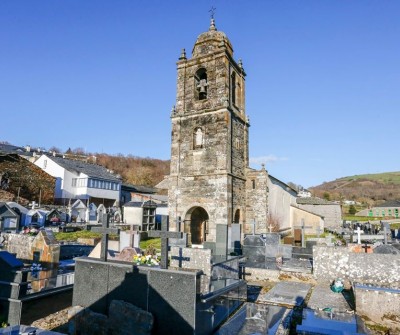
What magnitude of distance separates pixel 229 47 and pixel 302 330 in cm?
2224

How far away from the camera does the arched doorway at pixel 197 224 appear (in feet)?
67.8

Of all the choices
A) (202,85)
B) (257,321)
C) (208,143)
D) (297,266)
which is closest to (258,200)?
(208,143)

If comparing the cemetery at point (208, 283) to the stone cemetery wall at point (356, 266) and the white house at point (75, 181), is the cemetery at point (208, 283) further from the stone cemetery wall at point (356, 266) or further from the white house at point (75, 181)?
the white house at point (75, 181)

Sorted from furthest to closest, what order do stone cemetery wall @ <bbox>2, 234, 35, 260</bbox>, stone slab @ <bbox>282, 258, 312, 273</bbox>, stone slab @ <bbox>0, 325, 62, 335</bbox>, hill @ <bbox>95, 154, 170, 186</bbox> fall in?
hill @ <bbox>95, 154, 170, 186</bbox>, stone slab @ <bbox>282, 258, 312, 273</bbox>, stone cemetery wall @ <bbox>2, 234, 35, 260</bbox>, stone slab @ <bbox>0, 325, 62, 335</bbox>

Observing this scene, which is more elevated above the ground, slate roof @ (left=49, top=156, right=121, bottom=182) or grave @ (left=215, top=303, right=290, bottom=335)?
slate roof @ (left=49, top=156, right=121, bottom=182)

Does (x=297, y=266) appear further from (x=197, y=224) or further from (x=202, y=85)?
(x=202, y=85)

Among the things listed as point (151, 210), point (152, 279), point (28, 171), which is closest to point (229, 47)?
point (151, 210)

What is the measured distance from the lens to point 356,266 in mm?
8539

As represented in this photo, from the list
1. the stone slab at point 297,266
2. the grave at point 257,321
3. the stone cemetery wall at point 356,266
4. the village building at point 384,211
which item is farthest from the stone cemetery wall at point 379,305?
the village building at point 384,211

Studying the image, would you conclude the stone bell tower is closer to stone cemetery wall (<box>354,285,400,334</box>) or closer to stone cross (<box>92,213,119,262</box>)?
stone cross (<box>92,213,119,262</box>)

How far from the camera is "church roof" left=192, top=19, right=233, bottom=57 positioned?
2250 cm

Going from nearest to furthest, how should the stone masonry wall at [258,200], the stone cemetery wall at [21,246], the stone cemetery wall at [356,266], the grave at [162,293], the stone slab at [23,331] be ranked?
the stone slab at [23,331], the grave at [162,293], the stone cemetery wall at [356,266], the stone cemetery wall at [21,246], the stone masonry wall at [258,200]

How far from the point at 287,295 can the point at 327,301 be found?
3.27ft

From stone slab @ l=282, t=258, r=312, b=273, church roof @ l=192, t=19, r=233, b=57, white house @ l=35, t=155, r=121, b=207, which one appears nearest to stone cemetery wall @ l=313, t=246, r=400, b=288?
stone slab @ l=282, t=258, r=312, b=273
